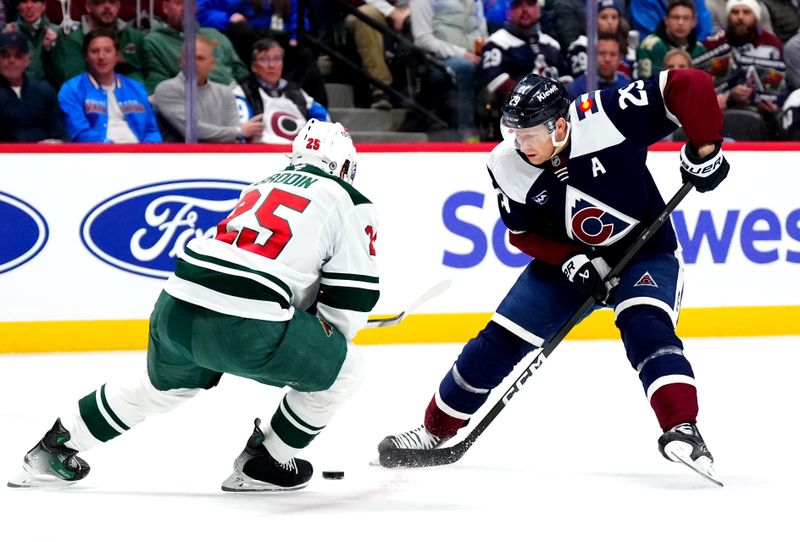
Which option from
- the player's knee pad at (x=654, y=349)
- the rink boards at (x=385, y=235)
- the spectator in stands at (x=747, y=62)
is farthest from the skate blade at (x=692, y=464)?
the spectator in stands at (x=747, y=62)

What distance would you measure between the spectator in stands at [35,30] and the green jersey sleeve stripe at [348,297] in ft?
9.84

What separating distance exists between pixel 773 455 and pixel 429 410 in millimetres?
933

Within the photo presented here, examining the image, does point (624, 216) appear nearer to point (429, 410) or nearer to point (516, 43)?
point (429, 410)

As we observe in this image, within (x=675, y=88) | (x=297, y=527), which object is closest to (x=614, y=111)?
(x=675, y=88)

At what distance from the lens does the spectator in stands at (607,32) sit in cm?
578

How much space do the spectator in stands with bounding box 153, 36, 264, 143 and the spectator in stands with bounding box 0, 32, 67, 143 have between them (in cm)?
47

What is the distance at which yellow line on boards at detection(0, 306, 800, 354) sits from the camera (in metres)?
5.20

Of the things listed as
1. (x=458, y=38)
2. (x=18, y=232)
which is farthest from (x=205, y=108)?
(x=458, y=38)

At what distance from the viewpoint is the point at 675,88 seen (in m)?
3.03

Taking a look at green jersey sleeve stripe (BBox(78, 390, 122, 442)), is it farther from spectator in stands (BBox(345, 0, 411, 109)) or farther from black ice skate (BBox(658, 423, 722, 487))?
spectator in stands (BBox(345, 0, 411, 109))

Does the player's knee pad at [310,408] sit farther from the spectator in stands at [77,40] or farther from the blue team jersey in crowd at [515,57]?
the blue team jersey in crowd at [515,57]

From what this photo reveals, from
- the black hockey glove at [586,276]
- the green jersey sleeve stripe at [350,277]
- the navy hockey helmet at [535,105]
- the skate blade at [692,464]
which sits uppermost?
the navy hockey helmet at [535,105]

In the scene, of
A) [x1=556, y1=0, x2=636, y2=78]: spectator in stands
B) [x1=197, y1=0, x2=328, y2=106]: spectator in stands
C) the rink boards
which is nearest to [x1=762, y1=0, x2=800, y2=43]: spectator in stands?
the rink boards

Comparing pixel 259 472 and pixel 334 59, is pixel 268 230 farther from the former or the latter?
pixel 334 59
